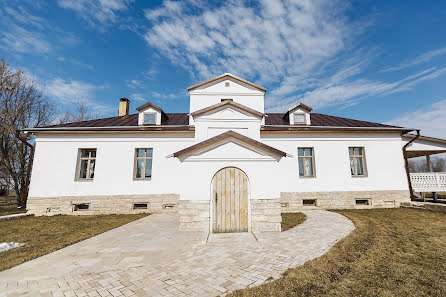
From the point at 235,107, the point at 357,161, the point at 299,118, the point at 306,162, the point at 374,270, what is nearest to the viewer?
the point at 374,270

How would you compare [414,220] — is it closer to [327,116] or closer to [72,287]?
[327,116]

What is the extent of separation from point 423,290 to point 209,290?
3639 mm

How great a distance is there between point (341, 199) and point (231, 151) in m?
9.11

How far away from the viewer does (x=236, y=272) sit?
12.7 ft

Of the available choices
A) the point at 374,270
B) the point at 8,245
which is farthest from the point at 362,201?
the point at 8,245

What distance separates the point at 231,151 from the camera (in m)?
7.26

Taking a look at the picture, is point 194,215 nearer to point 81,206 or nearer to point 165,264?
point 165,264

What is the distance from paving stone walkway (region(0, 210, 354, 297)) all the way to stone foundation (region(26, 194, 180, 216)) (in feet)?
15.7

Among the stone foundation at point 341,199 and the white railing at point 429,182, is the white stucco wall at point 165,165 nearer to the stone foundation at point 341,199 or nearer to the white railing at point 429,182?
the stone foundation at point 341,199

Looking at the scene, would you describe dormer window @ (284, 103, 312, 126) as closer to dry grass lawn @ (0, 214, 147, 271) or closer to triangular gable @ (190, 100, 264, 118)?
triangular gable @ (190, 100, 264, 118)

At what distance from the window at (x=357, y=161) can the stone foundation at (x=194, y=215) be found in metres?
10.8

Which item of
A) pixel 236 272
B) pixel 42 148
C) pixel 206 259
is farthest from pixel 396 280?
pixel 42 148

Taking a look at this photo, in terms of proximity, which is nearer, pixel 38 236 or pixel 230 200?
pixel 38 236

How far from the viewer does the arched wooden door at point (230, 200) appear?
6926 mm
